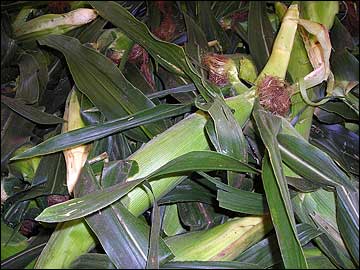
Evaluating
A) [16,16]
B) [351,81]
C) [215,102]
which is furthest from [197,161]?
[16,16]

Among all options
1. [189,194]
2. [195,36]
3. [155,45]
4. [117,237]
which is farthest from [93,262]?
[195,36]

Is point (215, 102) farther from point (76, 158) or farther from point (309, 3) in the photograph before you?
point (309, 3)

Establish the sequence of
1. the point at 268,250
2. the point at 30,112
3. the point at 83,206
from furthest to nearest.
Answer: the point at 30,112 → the point at 268,250 → the point at 83,206

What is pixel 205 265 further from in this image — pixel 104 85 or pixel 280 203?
pixel 104 85

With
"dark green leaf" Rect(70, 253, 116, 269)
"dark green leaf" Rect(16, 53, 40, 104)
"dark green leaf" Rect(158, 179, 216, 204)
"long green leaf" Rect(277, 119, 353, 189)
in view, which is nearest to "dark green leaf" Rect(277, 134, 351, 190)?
"long green leaf" Rect(277, 119, 353, 189)

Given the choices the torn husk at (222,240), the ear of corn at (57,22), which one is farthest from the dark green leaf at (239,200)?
the ear of corn at (57,22)

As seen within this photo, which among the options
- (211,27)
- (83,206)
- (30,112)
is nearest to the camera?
(83,206)

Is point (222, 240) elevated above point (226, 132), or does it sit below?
below
